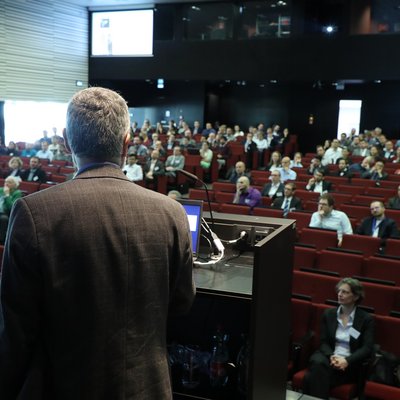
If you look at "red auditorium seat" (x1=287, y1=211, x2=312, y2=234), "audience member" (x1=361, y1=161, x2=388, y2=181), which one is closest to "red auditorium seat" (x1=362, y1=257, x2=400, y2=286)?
"red auditorium seat" (x1=287, y1=211, x2=312, y2=234)

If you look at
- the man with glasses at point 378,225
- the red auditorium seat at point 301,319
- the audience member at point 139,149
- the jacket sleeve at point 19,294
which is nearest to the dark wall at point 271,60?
the audience member at point 139,149

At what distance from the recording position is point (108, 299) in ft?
3.93

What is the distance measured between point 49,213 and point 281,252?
3.11ft

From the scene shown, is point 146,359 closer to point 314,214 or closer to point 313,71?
point 314,214

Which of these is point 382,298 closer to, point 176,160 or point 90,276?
point 90,276

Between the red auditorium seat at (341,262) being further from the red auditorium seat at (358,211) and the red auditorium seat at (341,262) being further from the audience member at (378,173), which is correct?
the audience member at (378,173)

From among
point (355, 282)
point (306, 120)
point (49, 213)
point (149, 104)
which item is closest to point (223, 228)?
point (49, 213)

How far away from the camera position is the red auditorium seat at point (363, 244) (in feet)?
19.8

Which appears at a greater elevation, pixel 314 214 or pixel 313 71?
pixel 313 71

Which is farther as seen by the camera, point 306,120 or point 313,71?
point 306,120

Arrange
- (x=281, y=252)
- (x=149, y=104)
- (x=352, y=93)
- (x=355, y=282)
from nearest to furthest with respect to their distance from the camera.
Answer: (x=281, y=252), (x=355, y=282), (x=352, y=93), (x=149, y=104)

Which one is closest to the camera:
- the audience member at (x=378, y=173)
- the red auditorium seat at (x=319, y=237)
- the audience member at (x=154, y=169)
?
the red auditorium seat at (x=319, y=237)

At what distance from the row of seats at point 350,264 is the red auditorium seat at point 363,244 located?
0.55 m

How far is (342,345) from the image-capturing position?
3.85 metres
